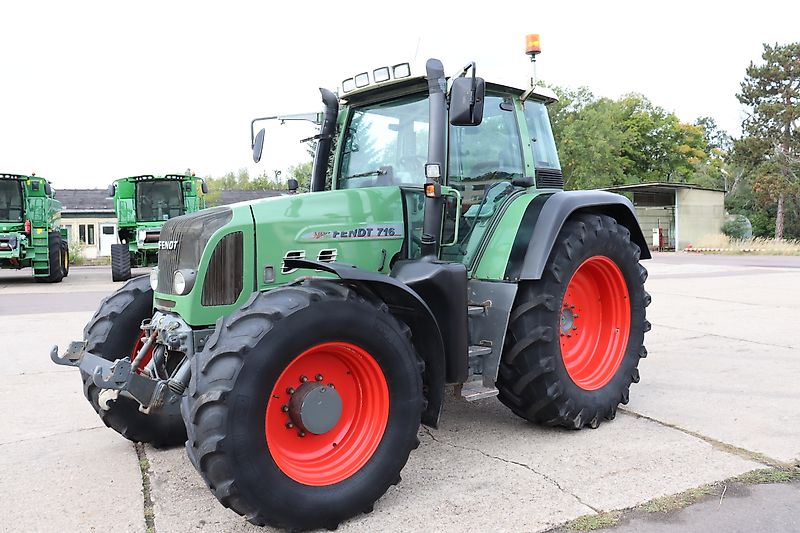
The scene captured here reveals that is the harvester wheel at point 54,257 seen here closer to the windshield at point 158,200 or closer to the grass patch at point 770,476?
the windshield at point 158,200

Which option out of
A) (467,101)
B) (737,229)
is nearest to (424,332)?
(467,101)

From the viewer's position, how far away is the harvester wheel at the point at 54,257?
15.9m

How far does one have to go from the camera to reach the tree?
129 feet

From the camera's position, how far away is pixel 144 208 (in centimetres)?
1756

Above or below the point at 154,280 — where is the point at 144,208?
above

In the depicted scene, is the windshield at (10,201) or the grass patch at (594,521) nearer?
the grass patch at (594,521)

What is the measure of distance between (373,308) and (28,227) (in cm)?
1524

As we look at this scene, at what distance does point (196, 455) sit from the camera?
2666 millimetres

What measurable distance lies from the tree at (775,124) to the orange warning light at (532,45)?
129 feet

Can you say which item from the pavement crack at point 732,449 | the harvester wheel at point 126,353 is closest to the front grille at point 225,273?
the harvester wheel at point 126,353

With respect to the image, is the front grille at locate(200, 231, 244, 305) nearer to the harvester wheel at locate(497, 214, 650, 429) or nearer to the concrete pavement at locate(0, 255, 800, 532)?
the concrete pavement at locate(0, 255, 800, 532)

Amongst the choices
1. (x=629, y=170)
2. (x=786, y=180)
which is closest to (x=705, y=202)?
(x=786, y=180)

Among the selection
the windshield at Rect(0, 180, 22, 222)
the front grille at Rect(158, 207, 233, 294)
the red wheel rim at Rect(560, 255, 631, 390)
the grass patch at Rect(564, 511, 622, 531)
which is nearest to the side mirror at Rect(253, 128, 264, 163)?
the front grille at Rect(158, 207, 233, 294)

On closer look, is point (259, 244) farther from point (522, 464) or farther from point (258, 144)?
point (522, 464)
